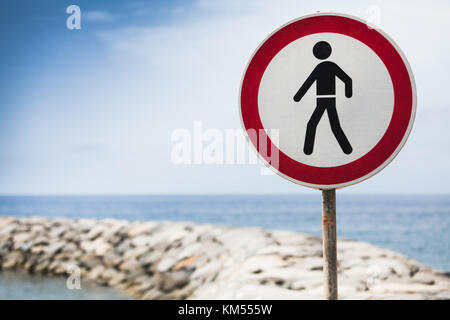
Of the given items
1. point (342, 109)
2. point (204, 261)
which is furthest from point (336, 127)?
point (204, 261)

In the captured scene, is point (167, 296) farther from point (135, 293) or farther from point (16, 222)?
point (16, 222)

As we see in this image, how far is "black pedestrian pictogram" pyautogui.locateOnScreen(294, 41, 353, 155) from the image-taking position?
4.91 ft

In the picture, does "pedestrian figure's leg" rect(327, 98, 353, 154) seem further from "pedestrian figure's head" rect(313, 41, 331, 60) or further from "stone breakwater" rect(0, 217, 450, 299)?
"stone breakwater" rect(0, 217, 450, 299)

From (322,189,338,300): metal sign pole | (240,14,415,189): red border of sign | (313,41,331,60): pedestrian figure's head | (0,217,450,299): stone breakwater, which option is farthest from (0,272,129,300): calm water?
(313,41,331,60): pedestrian figure's head

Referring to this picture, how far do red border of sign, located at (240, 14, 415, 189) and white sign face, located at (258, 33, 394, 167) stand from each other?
0.02 meters

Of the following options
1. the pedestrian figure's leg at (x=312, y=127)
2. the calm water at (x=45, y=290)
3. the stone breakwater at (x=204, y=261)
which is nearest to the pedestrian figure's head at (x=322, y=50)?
the pedestrian figure's leg at (x=312, y=127)

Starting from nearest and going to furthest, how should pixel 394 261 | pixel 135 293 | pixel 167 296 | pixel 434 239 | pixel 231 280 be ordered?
pixel 231 280 → pixel 394 261 → pixel 167 296 → pixel 135 293 → pixel 434 239

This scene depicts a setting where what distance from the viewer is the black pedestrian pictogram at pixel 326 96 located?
1.50 meters

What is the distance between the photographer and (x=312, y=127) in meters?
1.50

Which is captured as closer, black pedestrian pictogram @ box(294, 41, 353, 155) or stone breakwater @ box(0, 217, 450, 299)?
black pedestrian pictogram @ box(294, 41, 353, 155)

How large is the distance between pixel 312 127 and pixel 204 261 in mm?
5232
